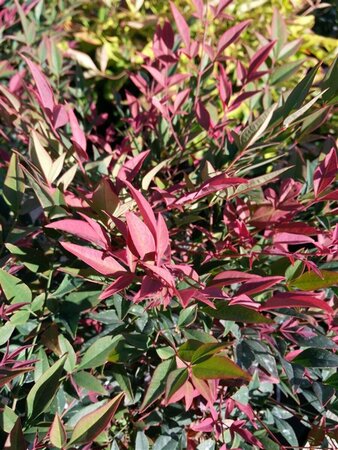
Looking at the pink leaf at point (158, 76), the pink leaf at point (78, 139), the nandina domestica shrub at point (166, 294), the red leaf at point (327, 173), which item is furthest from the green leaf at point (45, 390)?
the pink leaf at point (158, 76)

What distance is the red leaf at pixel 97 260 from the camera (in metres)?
0.69

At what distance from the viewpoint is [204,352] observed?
2.37ft

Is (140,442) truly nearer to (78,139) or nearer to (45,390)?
(45,390)

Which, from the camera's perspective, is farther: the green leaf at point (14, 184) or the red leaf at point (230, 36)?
the red leaf at point (230, 36)

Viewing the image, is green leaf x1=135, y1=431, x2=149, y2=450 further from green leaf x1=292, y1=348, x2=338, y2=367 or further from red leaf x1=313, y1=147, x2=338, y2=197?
red leaf x1=313, y1=147, x2=338, y2=197

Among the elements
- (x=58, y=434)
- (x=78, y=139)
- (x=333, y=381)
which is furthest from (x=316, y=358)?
(x=78, y=139)

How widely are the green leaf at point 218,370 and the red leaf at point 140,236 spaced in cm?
16

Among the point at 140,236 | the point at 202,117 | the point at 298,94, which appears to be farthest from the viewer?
the point at 202,117

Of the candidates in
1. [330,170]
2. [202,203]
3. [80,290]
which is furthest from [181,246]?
[330,170]

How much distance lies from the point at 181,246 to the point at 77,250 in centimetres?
50

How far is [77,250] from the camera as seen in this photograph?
0.68 metres

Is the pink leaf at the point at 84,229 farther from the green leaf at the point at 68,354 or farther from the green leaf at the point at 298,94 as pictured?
the green leaf at the point at 298,94

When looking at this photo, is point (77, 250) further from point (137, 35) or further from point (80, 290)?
point (137, 35)

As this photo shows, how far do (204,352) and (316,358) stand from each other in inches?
9.9
